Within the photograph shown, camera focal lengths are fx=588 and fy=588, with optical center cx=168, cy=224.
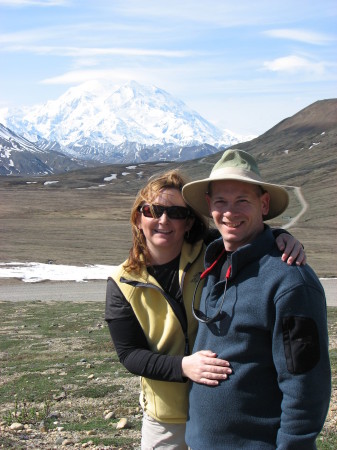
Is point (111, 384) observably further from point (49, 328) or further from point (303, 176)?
point (303, 176)

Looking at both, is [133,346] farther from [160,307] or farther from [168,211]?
[168,211]

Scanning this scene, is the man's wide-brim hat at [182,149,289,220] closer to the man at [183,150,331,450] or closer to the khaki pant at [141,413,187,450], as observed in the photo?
the man at [183,150,331,450]

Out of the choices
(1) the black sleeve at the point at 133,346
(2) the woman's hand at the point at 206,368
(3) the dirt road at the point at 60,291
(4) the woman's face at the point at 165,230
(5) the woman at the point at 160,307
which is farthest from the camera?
(3) the dirt road at the point at 60,291

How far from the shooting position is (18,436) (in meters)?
7.34

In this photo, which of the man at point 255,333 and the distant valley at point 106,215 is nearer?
the man at point 255,333

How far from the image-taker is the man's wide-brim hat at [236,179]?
3.84m

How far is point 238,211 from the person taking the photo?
150 inches

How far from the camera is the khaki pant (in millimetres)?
4332

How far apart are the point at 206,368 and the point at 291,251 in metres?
0.92

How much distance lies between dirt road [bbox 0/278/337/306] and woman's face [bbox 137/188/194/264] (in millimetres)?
22951

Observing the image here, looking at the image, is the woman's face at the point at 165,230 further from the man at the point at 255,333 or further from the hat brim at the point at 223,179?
the man at the point at 255,333

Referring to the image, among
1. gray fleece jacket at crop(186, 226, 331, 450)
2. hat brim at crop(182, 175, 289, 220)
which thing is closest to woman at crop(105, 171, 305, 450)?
hat brim at crop(182, 175, 289, 220)

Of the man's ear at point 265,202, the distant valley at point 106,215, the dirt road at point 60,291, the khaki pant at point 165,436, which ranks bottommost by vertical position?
the distant valley at point 106,215

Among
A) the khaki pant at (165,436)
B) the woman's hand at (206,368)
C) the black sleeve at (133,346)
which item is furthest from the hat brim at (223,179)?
the khaki pant at (165,436)
